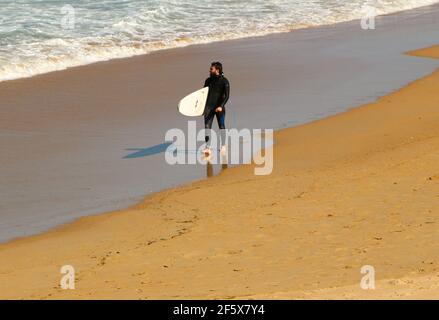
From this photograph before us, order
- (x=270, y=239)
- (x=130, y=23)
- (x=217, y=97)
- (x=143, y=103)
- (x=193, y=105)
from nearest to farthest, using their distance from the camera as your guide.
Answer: (x=270, y=239) → (x=217, y=97) → (x=193, y=105) → (x=143, y=103) → (x=130, y=23)

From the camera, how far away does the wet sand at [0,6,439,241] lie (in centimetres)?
1110

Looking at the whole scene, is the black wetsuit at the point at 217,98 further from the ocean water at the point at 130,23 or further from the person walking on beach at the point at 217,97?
the ocean water at the point at 130,23

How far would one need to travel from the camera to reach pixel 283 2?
28719mm

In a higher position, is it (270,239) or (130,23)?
(130,23)

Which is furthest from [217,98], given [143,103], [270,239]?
[270,239]

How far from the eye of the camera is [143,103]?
51.6 ft

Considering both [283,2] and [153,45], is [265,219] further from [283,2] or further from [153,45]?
[283,2]

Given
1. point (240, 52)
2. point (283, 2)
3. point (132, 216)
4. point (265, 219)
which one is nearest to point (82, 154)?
point (132, 216)

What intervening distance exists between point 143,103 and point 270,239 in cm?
743

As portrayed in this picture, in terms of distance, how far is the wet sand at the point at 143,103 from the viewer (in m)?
11.1

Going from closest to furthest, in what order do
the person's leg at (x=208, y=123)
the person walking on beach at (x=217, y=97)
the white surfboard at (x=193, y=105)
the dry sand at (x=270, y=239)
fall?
the dry sand at (x=270, y=239), the person's leg at (x=208, y=123), the person walking on beach at (x=217, y=97), the white surfboard at (x=193, y=105)

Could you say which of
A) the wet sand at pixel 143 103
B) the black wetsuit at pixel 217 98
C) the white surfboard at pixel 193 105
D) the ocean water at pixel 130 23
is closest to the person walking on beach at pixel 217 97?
the black wetsuit at pixel 217 98

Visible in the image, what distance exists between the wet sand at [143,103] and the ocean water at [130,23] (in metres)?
0.88

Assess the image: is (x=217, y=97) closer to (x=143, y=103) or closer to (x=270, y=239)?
(x=143, y=103)
